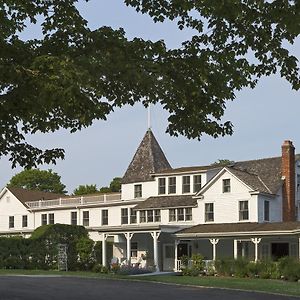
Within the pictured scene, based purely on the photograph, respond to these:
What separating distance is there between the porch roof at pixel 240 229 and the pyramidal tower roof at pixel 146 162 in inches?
339

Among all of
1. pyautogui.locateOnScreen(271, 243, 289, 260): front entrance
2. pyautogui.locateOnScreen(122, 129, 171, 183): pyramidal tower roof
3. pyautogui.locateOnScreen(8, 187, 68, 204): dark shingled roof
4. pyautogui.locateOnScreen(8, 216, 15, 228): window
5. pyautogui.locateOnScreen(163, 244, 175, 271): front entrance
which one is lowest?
pyautogui.locateOnScreen(163, 244, 175, 271): front entrance

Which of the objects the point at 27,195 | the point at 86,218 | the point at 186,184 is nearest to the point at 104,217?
the point at 86,218

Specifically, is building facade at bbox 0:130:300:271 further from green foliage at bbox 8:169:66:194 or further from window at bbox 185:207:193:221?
green foliage at bbox 8:169:66:194

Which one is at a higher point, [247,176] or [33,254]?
[247,176]

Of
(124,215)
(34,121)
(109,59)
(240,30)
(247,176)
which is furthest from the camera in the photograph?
(124,215)

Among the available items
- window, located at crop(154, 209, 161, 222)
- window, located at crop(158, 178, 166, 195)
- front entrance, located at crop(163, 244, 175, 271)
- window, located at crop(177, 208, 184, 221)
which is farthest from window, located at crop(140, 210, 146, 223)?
window, located at crop(177, 208, 184, 221)

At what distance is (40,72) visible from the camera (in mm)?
8625

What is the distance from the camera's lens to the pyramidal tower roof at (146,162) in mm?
55062

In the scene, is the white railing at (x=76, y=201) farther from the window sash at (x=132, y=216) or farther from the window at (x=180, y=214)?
the window at (x=180, y=214)

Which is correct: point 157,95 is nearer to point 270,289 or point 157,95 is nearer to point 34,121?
point 34,121

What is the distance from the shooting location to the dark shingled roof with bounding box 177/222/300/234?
4144 cm

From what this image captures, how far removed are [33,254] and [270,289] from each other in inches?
1049

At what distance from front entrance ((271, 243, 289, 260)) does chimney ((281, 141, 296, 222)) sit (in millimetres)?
3140

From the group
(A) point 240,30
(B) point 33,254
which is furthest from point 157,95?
(B) point 33,254
